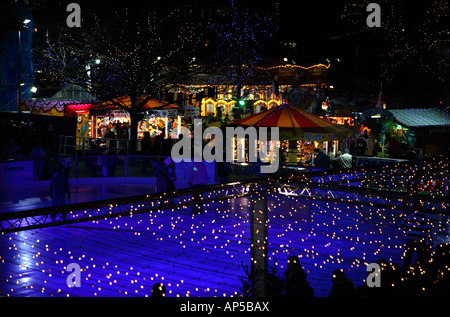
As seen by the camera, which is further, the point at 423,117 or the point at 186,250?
the point at 423,117

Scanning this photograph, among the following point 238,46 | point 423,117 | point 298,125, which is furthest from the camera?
point 238,46

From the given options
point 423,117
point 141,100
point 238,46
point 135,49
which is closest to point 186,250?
point 135,49

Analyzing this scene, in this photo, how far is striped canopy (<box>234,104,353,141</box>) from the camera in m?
12.6

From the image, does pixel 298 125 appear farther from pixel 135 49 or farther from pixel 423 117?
pixel 423 117

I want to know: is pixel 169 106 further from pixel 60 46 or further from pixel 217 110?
pixel 60 46

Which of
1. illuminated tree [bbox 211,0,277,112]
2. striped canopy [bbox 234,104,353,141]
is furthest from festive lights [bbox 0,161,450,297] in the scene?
illuminated tree [bbox 211,0,277,112]

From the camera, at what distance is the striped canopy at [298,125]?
1257 centimetres

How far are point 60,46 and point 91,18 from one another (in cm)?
397

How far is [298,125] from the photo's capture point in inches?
500

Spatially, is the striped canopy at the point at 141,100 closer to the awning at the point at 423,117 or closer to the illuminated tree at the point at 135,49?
the illuminated tree at the point at 135,49

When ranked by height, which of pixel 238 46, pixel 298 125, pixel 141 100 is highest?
pixel 238 46

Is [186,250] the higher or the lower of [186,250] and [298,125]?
the lower

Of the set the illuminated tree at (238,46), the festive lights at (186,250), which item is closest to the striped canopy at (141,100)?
the illuminated tree at (238,46)
